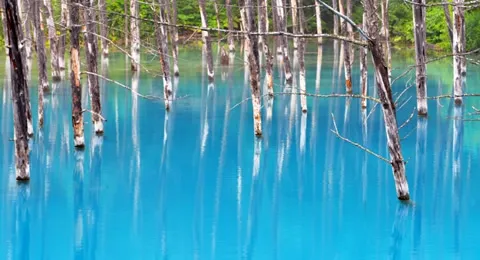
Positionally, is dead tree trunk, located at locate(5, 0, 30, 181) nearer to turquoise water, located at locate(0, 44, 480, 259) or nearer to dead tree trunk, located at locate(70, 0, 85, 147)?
turquoise water, located at locate(0, 44, 480, 259)

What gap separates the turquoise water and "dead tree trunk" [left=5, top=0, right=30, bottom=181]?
708 mm

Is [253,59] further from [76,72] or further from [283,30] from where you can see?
[283,30]

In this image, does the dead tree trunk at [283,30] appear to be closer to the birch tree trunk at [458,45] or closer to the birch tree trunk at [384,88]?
the birch tree trunk at [458,45]

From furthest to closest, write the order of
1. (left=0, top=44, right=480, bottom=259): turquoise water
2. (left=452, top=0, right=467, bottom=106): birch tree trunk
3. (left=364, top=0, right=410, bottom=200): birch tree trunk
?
(left=452, top=0, right=467, bottom=106): birch tree trunk < (left=364, top=0, right=410, bottom=200): birch tree trunk < (left=0, top=44, right=480, bottom=259): turquoise water

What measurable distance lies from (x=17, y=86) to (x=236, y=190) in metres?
3.84

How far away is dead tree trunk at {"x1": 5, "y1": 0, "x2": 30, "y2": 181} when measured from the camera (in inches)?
460

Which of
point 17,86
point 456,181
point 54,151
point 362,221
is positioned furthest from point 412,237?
point 54,151

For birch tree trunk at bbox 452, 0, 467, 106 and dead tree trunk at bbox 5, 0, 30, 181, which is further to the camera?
birch tree trunk at bbox 452, 0, 467, 106

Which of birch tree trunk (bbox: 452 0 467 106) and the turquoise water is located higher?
birch tree trunk (bbox: 452 0 467 106)

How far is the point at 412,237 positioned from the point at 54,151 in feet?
28.2

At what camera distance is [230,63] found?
39.6 meters

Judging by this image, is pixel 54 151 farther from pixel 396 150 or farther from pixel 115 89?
pixel 115 89

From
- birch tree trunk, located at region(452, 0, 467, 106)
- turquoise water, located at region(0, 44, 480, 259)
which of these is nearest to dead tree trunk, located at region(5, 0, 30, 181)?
turquoise water, located at region(0, 44, 480, 259)

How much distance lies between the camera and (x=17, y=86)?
12.3m
